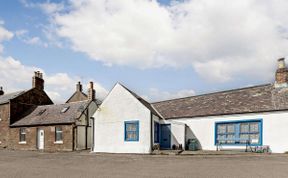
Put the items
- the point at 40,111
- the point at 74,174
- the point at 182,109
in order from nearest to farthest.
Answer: the point at 74,174 → the point at 182,109 → the point at 40,111

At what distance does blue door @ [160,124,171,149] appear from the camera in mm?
25031

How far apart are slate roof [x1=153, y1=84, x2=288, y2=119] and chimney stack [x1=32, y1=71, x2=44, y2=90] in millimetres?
17233

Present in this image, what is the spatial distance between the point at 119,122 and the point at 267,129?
11266 millimetres

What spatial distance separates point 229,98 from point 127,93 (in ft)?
29.0

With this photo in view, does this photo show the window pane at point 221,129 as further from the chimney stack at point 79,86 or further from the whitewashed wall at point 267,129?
the chimney stack at point 79,86

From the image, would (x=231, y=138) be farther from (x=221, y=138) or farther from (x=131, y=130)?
(x=131, y=130)

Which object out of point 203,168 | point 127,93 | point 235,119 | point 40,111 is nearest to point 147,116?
point 127,93

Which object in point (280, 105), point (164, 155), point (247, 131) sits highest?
point (280, 105)

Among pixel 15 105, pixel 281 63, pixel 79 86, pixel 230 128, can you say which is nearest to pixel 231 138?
pixel 230 128

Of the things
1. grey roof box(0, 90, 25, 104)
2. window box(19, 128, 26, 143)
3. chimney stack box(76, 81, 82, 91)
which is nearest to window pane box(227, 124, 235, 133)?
window box(19, 128, 26, 143)

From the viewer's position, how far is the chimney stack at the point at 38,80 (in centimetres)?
3750

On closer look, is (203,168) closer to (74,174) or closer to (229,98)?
(74,174)

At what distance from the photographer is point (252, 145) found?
71.4ft

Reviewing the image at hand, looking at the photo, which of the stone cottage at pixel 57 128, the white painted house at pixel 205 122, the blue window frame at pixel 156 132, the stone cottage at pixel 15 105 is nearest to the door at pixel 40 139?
the stone cottage at pixel 57 128
